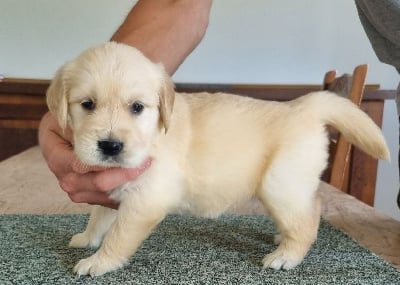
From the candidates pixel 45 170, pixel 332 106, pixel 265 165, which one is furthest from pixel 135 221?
pixel 45 170

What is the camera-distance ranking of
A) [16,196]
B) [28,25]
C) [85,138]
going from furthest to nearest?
[28,25], [16,196], [85,138]

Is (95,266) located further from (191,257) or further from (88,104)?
(88,104)

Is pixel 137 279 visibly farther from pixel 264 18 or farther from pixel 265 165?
pixel 264 18

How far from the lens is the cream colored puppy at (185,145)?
94 centimetres

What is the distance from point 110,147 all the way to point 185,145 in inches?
7.9

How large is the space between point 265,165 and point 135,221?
29 cm

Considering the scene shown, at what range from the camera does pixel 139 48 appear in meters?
1.23

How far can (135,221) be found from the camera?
0.99 m

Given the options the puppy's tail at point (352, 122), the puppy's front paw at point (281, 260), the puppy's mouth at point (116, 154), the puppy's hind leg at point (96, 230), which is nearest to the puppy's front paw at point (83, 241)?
the puppy's hind leg at point (96, 230)

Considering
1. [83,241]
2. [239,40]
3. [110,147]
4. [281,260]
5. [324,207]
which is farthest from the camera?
[239,40]

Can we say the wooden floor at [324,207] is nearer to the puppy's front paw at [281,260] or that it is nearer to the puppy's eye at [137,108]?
the puppy's front paw at [281,260]

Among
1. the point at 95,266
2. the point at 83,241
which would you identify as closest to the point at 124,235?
the point at 95,266

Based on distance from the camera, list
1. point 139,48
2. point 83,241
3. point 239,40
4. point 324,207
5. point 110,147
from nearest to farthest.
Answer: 1. point 110,147
2. point 83,241
3. point 139,48
4. point 324,207
5. point 239,40

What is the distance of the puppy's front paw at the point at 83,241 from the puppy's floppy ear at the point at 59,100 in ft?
0.86
